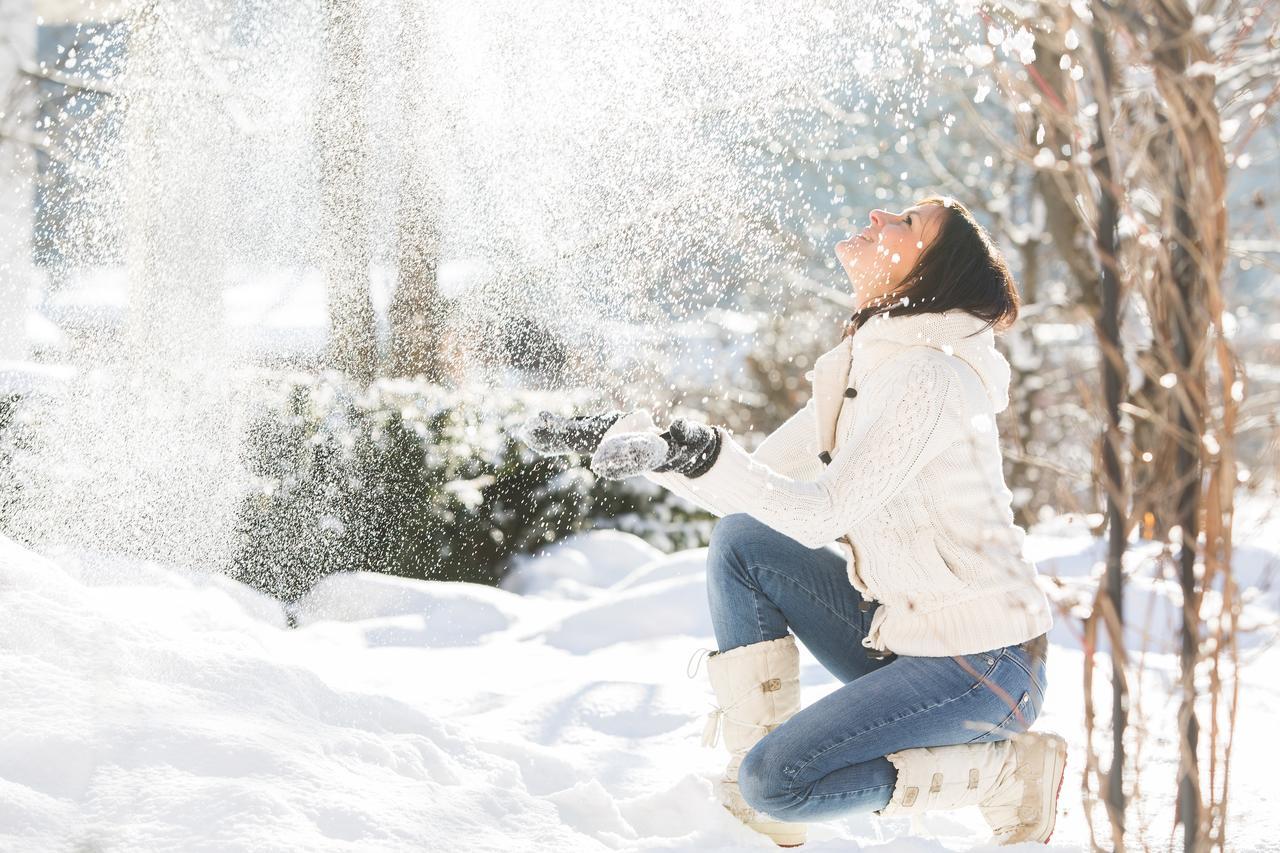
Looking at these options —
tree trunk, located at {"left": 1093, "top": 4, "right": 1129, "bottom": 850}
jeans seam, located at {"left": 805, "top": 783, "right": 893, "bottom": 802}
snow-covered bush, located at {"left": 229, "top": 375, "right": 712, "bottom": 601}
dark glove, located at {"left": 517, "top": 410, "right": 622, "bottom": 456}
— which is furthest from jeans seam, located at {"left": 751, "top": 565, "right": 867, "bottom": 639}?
snow-covered bush, located at {"left": 229, "top": 375, "right": 712, "bottom": 601}

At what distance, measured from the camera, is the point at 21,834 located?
5.13 feet

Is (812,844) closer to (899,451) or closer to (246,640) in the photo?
(899,451)

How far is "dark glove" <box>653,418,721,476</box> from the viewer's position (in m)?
1.72

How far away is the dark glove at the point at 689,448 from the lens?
172cm

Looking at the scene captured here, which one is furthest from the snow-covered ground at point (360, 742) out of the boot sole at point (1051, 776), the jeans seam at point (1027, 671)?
the jeans seam at point (1027, 671)

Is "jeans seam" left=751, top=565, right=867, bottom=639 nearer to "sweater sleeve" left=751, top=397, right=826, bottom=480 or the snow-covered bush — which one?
"sweater sleeve" left=751, top=397, right=826, bottom=480

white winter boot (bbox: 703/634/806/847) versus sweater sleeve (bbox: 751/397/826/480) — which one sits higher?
sweater sleeve (bbox: 751/397/826/480)

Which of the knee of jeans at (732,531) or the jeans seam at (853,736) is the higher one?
the knee of jeans at (732,531)

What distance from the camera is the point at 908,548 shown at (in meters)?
1.99

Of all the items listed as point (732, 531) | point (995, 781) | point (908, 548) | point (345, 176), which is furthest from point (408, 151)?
point (995, 781)

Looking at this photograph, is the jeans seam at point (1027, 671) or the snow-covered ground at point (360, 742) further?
the jeans seam at point (1027, 671)

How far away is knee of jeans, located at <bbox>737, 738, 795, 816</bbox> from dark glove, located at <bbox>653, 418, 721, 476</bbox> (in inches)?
21.7

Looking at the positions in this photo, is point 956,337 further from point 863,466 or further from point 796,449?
point 796,449

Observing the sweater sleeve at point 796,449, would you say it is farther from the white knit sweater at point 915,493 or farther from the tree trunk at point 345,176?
the tree trunk at point 345,176
